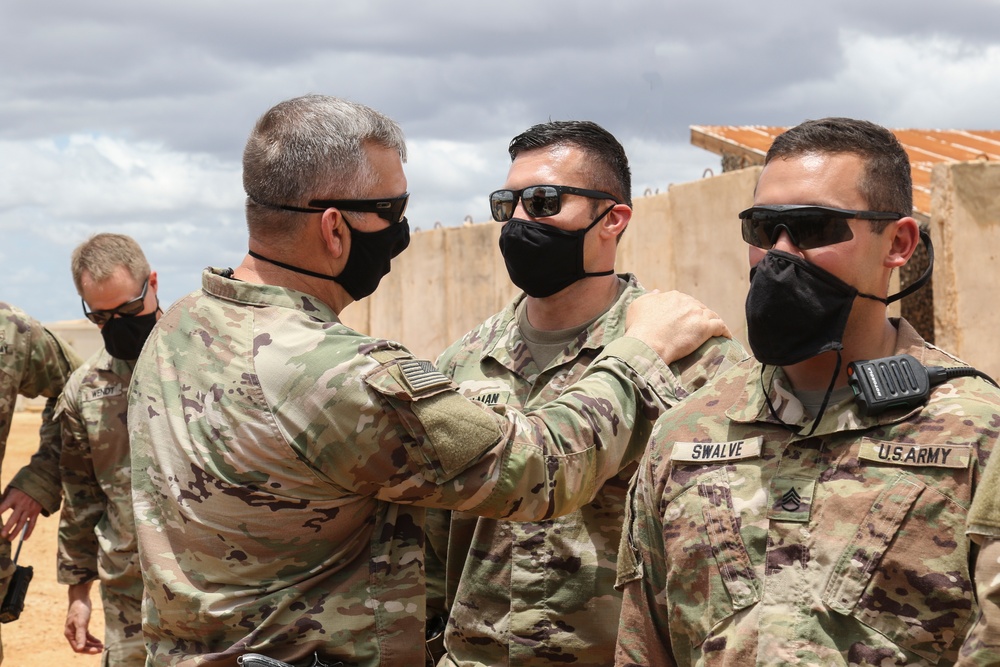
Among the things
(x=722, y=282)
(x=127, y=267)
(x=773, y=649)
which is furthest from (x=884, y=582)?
(x=722, y=282)

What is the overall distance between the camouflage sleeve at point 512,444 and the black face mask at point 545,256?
691mm

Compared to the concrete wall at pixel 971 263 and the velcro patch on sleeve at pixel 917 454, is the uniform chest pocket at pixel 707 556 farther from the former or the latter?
the concrete wall at pixel 971 263

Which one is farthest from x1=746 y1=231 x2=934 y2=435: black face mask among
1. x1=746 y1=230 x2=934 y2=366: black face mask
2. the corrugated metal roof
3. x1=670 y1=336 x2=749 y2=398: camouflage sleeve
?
the corrugated metal roof

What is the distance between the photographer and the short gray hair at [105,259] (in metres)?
5.45

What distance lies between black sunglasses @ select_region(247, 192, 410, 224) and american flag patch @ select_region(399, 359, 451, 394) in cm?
51

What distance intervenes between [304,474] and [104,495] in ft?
11.9

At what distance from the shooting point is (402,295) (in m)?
14.6

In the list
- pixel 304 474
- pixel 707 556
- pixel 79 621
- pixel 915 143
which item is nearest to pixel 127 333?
pixel 79 621

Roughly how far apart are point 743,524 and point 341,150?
137 cm

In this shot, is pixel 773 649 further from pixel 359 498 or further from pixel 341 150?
pixel 341 150

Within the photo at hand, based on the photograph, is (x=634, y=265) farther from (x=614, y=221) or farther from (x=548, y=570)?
(x=548, y=570)

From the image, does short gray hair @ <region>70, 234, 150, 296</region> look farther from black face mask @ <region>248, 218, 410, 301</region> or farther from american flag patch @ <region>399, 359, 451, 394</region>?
american flag patch @ <region>399, 359, 451, 394</region>

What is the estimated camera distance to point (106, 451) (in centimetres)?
564

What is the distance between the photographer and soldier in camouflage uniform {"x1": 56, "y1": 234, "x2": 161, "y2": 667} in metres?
5.50
